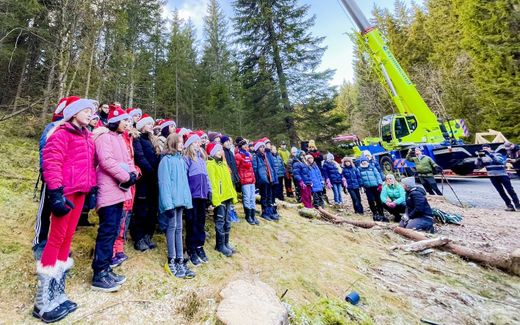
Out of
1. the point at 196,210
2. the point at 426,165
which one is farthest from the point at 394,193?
the point at 196,210

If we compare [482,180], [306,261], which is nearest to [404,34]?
[482,180]

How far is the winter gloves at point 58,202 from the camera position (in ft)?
7.91

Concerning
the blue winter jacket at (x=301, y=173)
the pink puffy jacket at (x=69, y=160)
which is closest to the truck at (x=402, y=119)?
the blue winter jacket at (x=301, y=173)

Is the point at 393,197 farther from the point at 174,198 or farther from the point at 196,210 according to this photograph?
the point at 174,198

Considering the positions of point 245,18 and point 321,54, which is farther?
point 245,18

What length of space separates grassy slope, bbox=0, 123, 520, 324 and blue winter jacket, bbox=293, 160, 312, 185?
2469 mm

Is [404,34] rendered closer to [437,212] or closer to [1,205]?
[437,212]

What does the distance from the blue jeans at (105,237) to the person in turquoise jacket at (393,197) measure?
7.52 meters

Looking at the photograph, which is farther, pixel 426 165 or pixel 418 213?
pixel 426 165

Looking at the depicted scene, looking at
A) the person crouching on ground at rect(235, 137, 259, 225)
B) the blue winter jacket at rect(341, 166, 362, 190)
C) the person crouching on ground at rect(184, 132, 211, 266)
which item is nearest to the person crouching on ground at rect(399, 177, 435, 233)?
the blue winter jacket at rect(341, 166, 362, 190)

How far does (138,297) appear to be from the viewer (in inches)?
115

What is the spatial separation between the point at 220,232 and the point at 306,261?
1.54m

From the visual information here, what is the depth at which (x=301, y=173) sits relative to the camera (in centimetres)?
862

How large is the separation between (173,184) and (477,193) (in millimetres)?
12644
